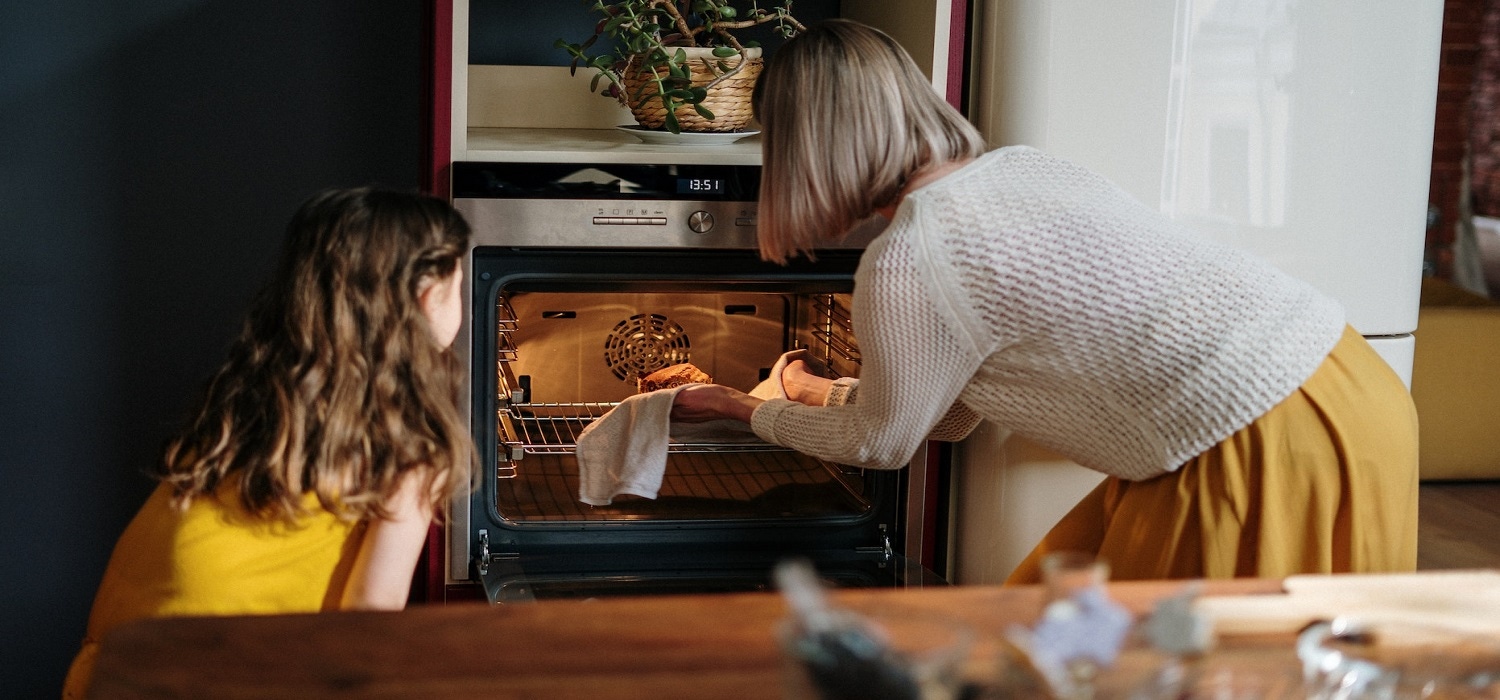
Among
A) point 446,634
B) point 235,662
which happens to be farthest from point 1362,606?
point 235,662

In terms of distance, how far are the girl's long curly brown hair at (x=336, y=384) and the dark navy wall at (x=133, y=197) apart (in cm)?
102

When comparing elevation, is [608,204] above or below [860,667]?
above

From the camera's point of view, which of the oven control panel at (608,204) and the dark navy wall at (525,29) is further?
the dark navy wall at (525,29)

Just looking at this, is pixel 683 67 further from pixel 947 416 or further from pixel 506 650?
pixel 506 650

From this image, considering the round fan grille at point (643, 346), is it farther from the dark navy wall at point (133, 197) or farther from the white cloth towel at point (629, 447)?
the dark navy wall at point (133, 197)

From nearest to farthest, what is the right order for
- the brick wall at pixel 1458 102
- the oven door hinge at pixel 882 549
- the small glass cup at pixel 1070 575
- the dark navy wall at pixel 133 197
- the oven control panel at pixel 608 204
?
1. the small glass cup at pixel 1070 575
2. the oven control panel at pixel 608 204
3. the oven door hinge at pixel 882 549
4. the dark navy wall at pixel 133 197
5. the brick wall at pixel 1458 102

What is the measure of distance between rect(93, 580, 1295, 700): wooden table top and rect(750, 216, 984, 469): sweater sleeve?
0.50 metres

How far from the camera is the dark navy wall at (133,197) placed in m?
2.35

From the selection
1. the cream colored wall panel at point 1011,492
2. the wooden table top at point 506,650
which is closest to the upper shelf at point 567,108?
the cream colored wall panel at point 1011,492

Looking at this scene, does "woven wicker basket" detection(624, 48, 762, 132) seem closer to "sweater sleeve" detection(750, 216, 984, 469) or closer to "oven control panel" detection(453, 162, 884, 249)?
"oven control panel" detection(453, 162, 884, 249)

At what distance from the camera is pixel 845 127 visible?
5.30ft

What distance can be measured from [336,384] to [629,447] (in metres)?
0.63

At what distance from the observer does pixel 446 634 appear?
962 mm

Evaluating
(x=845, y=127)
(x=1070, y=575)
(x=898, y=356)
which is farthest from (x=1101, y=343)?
(x=1070, y=575)
